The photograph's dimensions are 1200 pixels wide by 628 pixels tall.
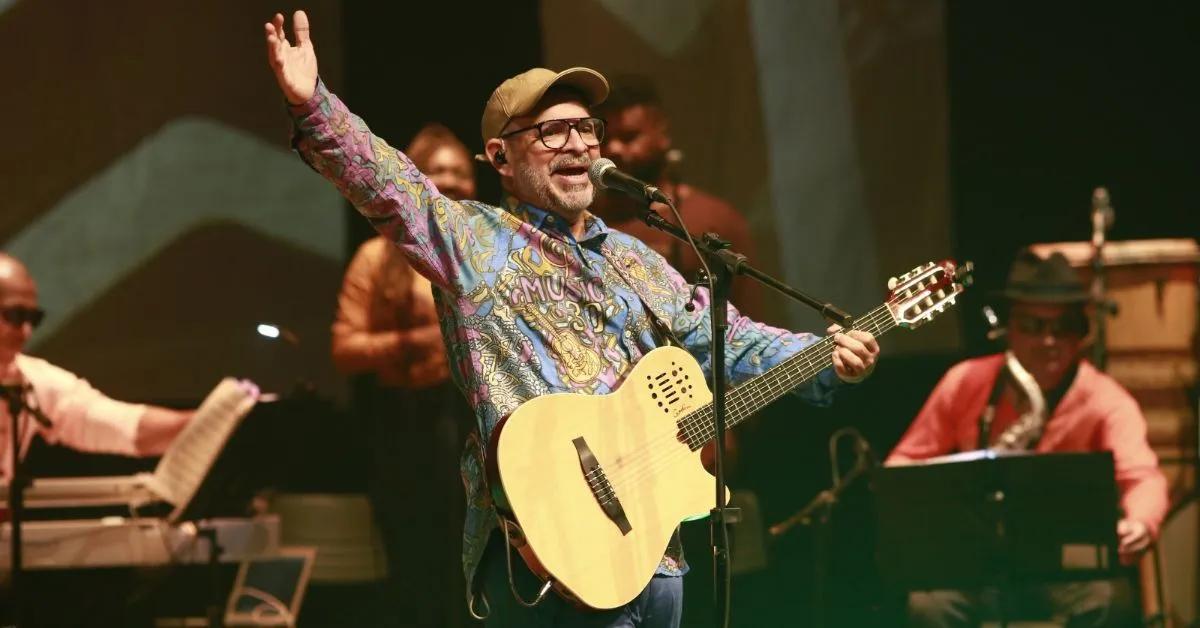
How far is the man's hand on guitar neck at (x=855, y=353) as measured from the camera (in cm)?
286

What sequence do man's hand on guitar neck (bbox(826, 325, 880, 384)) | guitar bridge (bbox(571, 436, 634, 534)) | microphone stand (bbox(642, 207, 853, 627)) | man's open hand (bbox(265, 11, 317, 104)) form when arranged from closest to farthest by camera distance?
man's open hand (bbox(265, 11, 317, 104)), microphone stand (bbox(642, 207, 853, 627)), guitar bridge (bbox(571, 436, 634, 534)), man's hand on guitar neck (bbox(826, 325, 880, 384))

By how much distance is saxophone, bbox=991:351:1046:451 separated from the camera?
5.19 m

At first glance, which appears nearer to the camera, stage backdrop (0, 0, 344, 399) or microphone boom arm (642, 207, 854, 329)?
microphone boom arm (642, 207, 854, 329)

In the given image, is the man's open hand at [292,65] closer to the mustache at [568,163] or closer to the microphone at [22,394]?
the mustache at [568,163]

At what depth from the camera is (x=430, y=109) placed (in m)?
5.25

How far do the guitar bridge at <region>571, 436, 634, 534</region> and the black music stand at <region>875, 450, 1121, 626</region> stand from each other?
2.26 metres

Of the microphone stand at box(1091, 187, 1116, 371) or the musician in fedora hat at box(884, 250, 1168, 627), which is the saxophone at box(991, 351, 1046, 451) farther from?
the microphone stand at box(1091, 187, 1116, 371)

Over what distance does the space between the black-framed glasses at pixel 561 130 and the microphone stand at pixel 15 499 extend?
9.46 feet

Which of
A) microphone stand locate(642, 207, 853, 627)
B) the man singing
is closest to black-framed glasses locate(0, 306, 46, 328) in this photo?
the man singing

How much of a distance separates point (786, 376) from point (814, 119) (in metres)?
2.72

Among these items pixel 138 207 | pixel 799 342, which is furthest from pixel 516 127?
pixel 138 207

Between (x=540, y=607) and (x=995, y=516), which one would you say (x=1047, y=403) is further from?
(x=540, y=607)

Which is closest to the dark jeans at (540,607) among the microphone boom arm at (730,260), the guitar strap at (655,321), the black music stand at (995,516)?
the guitar strap at (655,321)

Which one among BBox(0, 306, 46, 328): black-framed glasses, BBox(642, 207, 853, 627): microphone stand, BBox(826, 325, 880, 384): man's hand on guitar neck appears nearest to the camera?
BBox(642, 207, 853, 627): microphone stand
